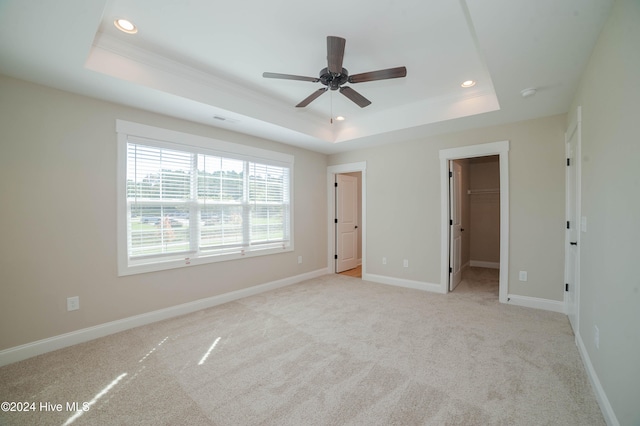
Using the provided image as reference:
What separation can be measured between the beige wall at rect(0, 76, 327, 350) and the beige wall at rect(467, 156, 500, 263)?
6376 mm

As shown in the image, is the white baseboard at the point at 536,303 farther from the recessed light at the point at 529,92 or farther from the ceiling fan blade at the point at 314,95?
the ceiling fan blade at the point at 314,95

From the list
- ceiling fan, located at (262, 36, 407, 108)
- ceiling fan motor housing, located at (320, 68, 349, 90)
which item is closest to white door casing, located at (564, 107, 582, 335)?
ceiling fan, located at (262, 36, 407, 108)

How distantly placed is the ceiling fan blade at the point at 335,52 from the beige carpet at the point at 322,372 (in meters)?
2.49

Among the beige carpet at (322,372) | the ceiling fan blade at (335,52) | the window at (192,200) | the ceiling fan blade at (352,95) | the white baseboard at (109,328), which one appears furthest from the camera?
the window at (192,200)

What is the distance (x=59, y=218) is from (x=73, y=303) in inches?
34.1

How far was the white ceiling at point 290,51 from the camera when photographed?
1766 millimetres

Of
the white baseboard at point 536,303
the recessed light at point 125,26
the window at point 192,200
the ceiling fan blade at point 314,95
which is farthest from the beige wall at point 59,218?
the white baseboard at point 536,303

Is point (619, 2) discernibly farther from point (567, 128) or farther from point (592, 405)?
point (592, 405)

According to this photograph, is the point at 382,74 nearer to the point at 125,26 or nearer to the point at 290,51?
the point at 290,51

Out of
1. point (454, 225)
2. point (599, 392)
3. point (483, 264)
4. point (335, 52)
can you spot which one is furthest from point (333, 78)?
point (483, 264)

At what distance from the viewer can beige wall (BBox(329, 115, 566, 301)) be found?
11.1 ft

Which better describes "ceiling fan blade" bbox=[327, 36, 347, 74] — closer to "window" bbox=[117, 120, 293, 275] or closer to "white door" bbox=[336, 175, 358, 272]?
"window" bbox=[117, 120, 293, 275]

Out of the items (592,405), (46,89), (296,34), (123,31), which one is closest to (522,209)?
(592,405)

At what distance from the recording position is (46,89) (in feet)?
8.28
